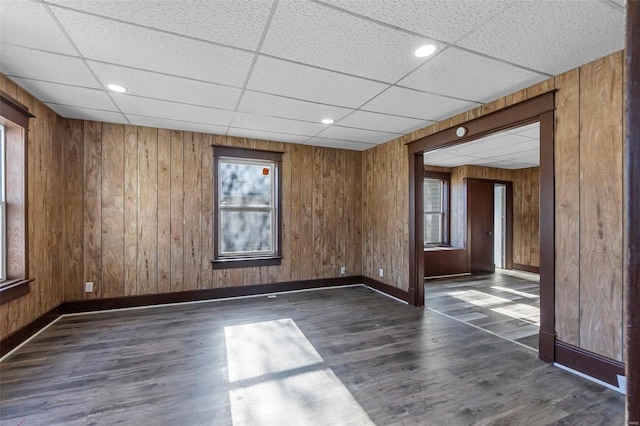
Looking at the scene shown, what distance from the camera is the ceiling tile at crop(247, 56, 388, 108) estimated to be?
93.0 inches

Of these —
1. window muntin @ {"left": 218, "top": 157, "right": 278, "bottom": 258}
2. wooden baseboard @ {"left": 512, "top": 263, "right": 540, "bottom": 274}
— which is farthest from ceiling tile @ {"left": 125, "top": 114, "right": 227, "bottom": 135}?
wooden baseboard @ {"left": 512, "top": 263, "right": 540, "bottom": 274}

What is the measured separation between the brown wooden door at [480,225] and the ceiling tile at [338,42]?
16.2ft

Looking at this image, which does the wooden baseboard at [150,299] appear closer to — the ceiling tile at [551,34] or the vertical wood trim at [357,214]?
the vertical wood trim at [357,214]

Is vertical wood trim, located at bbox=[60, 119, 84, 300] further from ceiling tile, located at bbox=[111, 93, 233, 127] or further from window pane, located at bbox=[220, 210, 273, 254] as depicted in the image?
window pane, located at bbox=[220, 210, 273, 254]

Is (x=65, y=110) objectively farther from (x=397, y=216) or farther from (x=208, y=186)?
(x=397, y=216)

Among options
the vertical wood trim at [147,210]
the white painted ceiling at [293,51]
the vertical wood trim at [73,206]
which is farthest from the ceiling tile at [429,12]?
the vertical wood trim at [73,206]

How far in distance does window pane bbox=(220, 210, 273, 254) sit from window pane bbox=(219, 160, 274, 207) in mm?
170

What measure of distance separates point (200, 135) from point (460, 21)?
140 inches

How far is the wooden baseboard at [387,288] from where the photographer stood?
4223 mm

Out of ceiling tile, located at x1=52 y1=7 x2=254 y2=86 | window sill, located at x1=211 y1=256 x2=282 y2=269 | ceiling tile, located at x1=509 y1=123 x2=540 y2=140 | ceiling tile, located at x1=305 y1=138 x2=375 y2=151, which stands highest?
ceiling tile, located at x1=52 y1=7 x2=254 y2=86

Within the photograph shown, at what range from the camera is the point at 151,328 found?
10.5 ft

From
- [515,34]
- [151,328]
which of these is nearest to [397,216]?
[515,34]

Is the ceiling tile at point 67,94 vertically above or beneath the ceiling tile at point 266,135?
above

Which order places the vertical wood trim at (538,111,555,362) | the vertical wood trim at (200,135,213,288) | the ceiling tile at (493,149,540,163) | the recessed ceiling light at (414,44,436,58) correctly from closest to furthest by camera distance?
the recessed ceiling light at (414,44,436,58)
the vertical wood trim at (538,111,555,362)
the vertical wood trim at (200,135,213,288)
the ceiling tile at (493,149,540,163)
